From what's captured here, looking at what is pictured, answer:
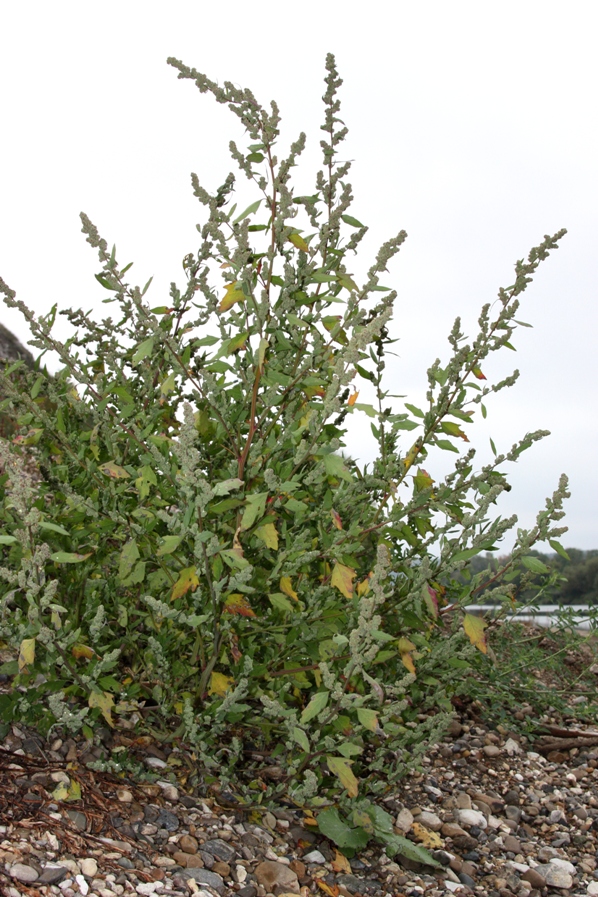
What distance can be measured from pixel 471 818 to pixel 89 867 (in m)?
1.82

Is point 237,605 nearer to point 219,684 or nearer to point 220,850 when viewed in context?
point 219,684

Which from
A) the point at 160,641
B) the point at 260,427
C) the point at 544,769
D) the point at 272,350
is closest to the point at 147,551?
the point at 160,641

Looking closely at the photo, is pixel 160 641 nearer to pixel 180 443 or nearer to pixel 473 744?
pixel 180 443

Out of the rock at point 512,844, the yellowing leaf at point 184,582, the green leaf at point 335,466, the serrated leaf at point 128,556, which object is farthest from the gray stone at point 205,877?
the rock at point 512,844

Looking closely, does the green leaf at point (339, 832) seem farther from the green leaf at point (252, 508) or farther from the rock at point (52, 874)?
the green leaf at point (252, 508)

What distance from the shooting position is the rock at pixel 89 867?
2396 mm

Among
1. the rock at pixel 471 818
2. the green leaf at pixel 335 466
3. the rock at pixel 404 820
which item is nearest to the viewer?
the green leaf at pixel 335 466

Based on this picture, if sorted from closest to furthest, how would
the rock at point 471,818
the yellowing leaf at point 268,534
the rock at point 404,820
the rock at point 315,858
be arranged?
the yellowing leaf at point 268,534 → the rock at point 315,858 → the rock at point 404,820 → the rock at point 471,818

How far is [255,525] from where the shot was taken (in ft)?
8.58

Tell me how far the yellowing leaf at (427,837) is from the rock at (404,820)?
0.02 metres

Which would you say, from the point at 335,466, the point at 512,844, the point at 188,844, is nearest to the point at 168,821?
the point at 188,844

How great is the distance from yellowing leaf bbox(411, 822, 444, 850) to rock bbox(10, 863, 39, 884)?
1.62 meters

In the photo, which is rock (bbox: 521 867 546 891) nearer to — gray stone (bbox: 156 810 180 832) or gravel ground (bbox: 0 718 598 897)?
gravel ground (bbox: 0 718 598 897)

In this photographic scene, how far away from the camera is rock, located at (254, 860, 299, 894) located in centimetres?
264
